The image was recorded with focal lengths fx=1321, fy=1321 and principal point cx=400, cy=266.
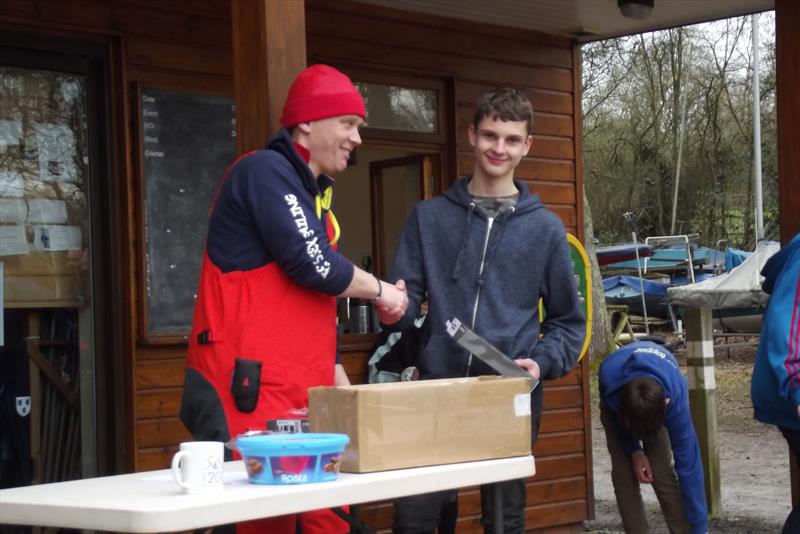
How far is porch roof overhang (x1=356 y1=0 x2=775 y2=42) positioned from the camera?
666 cm

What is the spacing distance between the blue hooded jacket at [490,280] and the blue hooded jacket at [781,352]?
0.71m

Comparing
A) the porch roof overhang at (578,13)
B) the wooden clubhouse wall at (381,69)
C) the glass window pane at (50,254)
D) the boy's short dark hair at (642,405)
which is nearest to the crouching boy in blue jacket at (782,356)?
the boy's short dark hair at (642,405)

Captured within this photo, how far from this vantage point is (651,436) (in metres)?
5.54

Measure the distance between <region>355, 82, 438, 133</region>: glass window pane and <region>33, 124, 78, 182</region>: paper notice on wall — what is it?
5.12 ft

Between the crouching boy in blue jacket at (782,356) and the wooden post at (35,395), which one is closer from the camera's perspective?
the crouching boy in blue jacket at (782,356)

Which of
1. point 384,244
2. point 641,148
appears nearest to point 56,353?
point 384,244

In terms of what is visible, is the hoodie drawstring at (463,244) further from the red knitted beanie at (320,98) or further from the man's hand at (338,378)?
the red knitted beanie at (320,98)

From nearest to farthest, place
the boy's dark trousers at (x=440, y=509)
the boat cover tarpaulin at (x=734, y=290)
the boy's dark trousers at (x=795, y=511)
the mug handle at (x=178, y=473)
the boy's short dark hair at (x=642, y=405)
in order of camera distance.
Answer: the mug handle at (x=178, y=473)
the boy's dark trousers at (x=440, y=509)
the boy's dark trousers at (x=795, y=511)
the boy's short dark hair at (x=642, y=405)
the boat cover tarpaulin at (x=734, y=290)

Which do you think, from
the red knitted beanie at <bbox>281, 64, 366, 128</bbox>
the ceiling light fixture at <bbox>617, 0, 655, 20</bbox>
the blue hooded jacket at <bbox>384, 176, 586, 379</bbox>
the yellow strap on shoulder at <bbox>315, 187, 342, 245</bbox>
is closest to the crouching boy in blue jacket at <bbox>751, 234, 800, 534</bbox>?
the blue hooded jacket at <bbox>384, 176, 586, 379</bbox>

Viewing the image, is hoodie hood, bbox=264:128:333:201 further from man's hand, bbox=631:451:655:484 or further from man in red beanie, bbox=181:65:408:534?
man's hand, bbox=631:451:655:484

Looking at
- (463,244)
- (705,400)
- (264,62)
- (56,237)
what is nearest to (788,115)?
(463,244)

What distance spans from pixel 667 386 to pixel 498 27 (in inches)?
98.2

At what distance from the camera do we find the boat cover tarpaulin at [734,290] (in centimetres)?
1388

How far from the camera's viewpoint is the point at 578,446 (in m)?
7.47
